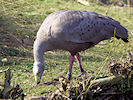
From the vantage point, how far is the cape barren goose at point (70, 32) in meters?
5.20

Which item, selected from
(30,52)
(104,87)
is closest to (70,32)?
(104,87)

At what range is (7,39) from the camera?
24.1 feet

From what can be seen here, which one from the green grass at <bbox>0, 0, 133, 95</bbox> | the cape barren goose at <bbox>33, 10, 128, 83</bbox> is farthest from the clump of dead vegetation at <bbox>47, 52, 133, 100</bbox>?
the cape barren goose at <bbox>33, 10, 128, 83</bbox>

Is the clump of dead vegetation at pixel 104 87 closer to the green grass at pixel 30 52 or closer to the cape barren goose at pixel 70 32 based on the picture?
the green grass at pixel 30 52

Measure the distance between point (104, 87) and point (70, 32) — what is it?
1.58 meters

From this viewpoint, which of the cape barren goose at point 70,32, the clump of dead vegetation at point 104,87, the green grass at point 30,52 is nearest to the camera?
the clump of dead vegetation at point 104,87

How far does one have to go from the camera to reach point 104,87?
4.31 meters

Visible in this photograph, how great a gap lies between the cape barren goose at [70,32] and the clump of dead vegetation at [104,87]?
3.61 feet

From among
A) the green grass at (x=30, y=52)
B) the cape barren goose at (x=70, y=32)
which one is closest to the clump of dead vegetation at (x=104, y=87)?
the green grass at (x=30, y=52)

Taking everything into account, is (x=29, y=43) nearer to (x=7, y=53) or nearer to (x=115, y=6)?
(x=7, y=53)

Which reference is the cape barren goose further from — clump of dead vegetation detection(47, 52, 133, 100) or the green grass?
clump of dead vegetation detection(47, 52, 133, 100)

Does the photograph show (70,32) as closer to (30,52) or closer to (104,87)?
(104,87)

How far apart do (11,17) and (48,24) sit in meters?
2.97

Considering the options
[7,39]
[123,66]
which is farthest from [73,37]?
[7,39]
